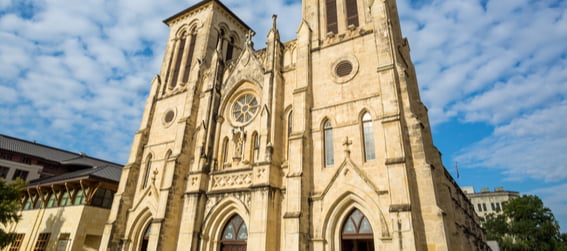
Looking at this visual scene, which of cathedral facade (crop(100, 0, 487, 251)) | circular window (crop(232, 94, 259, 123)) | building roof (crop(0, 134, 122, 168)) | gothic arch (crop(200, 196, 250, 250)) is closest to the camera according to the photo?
cathedral facade (crop(100, 0, 487, 251))

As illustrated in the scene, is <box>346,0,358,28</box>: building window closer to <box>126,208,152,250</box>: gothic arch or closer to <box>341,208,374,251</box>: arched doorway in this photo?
<box>341,208,374,251</box>: arched doorway

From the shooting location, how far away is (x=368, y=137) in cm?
1575

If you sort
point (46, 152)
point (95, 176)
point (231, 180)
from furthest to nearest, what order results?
point (46, 152)
point (95, 176)
point (231, 180)

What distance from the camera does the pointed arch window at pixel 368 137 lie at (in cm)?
1530

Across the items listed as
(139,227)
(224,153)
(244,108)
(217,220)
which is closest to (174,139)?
(224,153)

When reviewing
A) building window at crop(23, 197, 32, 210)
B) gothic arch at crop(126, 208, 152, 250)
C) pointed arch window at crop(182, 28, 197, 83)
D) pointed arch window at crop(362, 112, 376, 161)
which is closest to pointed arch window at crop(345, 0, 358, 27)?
pointed arch window at crop(362, 112, 376, 161)

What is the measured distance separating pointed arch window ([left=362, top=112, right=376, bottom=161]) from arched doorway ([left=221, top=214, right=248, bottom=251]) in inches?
313

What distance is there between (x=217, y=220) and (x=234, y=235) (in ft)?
4.48

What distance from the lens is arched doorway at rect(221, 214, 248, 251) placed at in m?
17.5

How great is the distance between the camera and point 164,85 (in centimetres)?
2714

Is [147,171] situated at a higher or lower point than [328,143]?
higher

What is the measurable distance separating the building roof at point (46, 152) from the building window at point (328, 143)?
28.1 meters

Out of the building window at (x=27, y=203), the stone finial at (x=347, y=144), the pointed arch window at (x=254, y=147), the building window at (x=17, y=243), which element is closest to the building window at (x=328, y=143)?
the stone finial at (x=347, y=144)

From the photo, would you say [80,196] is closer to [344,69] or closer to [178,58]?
[178,58]
